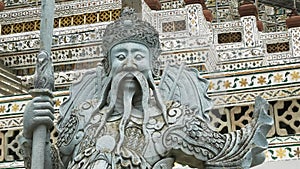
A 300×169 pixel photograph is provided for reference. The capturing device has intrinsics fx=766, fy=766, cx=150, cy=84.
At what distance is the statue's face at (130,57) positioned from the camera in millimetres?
2449

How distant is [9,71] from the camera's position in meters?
6.82

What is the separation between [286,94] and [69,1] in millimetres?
3945

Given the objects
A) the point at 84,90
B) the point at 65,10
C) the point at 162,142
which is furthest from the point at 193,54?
the point at 65,10

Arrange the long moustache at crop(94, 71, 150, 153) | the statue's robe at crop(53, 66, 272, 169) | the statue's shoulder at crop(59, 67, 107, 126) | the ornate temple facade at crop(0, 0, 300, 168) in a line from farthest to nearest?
the ornate temple facade at crop(0, 0, 300, 168) < the statue's shoulder at crop(59, 67, 107, 126) < the long moustache at crop(94, 71, 150, 153) < the statue's robe at crop(53, 66, 272, 169)

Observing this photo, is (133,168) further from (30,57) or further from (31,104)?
(30,57)

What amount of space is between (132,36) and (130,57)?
7cm

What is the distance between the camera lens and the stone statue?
7.73 feet

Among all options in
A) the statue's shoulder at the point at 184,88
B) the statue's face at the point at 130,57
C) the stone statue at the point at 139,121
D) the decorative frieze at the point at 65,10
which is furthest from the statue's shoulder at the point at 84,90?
the decorative frieze at the point at 65,10

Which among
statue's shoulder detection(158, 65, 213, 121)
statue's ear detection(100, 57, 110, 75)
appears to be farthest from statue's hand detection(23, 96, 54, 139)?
statue's shoulder detection(158, 65, 213, 121)

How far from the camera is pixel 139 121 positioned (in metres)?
2.41

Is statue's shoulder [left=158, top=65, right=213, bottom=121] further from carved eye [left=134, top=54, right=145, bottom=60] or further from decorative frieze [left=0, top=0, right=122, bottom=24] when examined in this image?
decorative frieze [left=0, top=0, right=122, bottom=24]

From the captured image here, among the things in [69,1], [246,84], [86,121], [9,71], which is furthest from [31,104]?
[69,1]

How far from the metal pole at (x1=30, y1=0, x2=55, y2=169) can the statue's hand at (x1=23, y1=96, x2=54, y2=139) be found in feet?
0.05

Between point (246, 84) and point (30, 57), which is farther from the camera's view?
point (30, 57)
